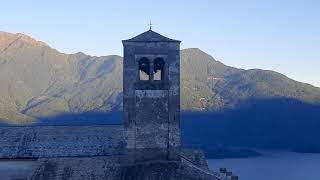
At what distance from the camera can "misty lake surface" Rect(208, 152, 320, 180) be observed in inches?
3588

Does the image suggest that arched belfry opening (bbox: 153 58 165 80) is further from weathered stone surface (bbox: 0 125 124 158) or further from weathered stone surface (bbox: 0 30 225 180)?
weathered stone surface (bbox: 0 125 124 158)

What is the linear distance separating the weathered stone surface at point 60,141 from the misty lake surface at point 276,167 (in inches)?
2033

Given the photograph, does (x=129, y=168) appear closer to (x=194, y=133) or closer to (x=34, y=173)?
(x=34, y=173)

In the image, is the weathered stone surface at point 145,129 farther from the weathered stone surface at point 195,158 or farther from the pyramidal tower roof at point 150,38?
the weathered stone surface at point 195,158

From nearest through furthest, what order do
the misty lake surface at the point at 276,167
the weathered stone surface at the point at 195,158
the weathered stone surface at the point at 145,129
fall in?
1. the weathered stone surface at the point at 145,129
2. the weathered stone surface at the point at 195,158
3. the misty lake surface at the point at 276,167

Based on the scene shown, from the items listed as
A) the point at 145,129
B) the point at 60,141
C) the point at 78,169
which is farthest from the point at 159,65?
the point at 60,141

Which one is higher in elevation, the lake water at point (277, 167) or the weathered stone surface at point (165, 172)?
the weathered stone surface at point (165, 172)

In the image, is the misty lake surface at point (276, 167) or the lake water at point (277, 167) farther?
the misty lake surface at point (276, 167)

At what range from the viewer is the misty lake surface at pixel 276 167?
299 ft

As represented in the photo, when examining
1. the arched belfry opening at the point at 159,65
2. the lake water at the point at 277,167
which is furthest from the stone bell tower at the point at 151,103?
the lake water at the point at 277,167

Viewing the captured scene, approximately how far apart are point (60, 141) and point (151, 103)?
7530mm

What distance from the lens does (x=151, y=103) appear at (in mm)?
34406

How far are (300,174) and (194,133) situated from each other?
3000 inches

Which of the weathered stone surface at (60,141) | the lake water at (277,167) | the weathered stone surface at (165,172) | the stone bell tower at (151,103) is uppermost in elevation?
the stone bell tower at (151,103)
